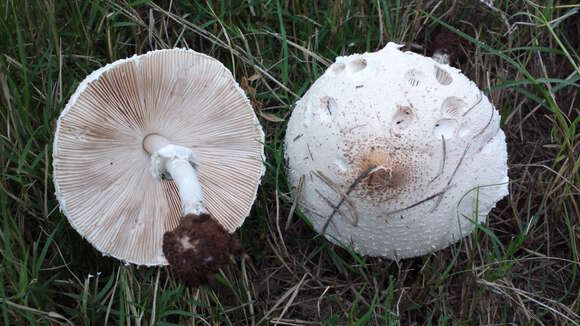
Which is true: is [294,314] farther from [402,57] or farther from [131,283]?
[402,57]

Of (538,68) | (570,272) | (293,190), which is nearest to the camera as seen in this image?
(293,190)

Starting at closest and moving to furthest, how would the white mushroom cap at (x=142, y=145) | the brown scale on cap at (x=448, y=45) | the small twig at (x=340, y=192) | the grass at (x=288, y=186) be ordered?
the white mushroom cap at (x=142, y=145)
the small twig at (x=340, y=192)
the grass at (x=288, y=186)
the brown scale on cap at (x=448, y=45)

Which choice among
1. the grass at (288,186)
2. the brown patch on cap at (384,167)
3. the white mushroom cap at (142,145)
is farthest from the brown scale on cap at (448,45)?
the white mushroom cap at (142,145)

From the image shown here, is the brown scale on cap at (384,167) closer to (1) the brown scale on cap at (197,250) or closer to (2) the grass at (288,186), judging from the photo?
(2) the grass at (288,186)

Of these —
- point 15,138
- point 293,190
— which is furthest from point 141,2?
point 293,190

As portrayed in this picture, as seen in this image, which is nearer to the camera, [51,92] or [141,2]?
[51,92]

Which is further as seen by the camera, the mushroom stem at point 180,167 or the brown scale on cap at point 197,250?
the mushroom stem at point 180,167
